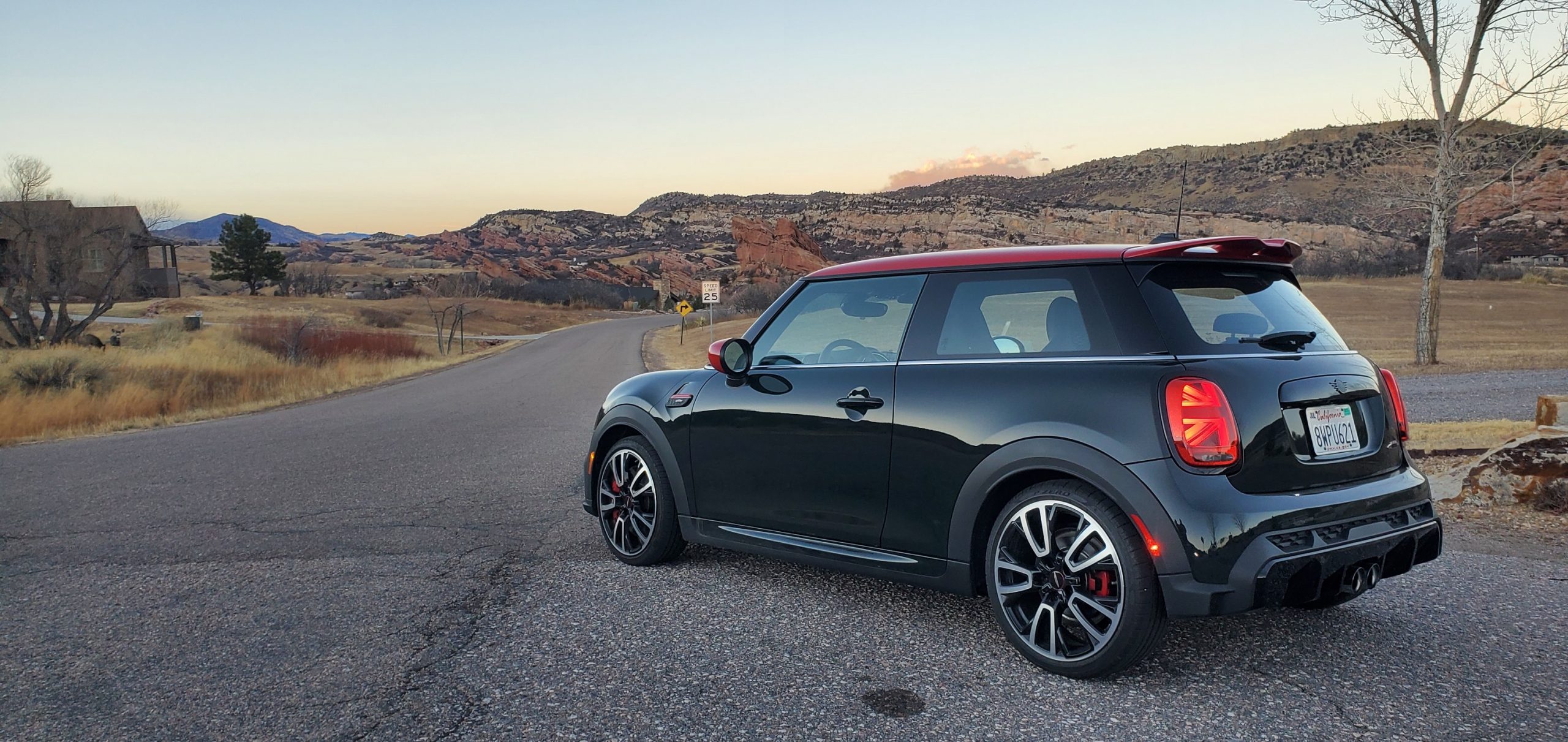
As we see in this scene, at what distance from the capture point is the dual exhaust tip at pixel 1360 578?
356 cm

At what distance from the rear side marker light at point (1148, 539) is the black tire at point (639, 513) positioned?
2.58 meters

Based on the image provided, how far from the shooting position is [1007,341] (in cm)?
409

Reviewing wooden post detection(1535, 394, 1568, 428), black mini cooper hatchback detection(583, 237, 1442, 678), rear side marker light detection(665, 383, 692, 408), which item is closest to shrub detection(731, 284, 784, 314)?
wooden post detection(1535, 394, 1568, 428)

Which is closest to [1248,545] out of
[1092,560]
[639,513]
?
[1092,560]

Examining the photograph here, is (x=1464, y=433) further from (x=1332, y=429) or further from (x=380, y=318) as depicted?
(x=380, y=318)

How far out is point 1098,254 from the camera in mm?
3881

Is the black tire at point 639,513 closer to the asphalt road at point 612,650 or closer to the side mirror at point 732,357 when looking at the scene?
the asphalt road at point 612,650

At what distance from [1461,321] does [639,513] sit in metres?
35.5

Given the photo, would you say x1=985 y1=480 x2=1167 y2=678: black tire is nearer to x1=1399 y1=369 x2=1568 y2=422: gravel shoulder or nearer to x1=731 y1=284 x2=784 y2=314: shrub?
x1=1399 y1=369 x2=1568 y2=422: gravel shoulder

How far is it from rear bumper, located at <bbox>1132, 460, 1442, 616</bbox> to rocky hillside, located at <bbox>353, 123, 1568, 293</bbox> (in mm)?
42241

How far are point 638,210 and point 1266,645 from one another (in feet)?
585

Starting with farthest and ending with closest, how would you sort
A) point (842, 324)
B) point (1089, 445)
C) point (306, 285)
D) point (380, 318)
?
point (306, 285) → point (380, 318) → point (842, 324) → point (1089, 445)

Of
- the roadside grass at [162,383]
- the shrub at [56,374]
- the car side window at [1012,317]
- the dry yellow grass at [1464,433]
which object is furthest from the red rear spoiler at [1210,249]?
the shrub at [56,374]

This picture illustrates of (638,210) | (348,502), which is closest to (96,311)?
(348,502)
